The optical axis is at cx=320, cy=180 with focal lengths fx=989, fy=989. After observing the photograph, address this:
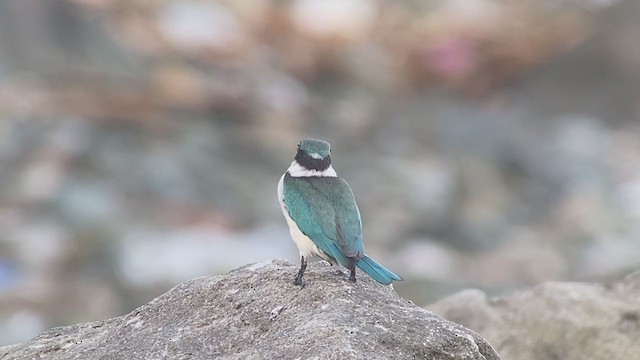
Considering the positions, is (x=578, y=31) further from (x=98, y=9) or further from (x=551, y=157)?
(x=98, y=9)

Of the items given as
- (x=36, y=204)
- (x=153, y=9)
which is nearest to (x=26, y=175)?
(x=36, y=204)

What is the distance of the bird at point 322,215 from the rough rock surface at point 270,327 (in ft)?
0.18

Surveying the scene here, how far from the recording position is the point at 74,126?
8.42m

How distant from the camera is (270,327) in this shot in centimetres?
226

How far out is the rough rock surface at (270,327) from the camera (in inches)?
81.9

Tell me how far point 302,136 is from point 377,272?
6.68 meters

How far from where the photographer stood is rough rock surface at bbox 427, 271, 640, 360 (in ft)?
9.93

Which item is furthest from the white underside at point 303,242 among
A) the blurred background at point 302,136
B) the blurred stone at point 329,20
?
the blurred stone at point 329,20

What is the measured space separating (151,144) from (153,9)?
202cm

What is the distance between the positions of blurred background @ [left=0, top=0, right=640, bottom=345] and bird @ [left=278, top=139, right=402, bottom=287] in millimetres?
4289

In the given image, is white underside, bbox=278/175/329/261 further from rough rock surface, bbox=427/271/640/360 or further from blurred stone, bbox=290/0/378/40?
blurred stone, bbox=290/0/378/40

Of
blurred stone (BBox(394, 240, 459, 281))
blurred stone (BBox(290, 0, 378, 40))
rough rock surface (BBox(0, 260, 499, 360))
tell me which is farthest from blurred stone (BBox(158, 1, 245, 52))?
rough rock surface (BBox(0, 260, 499, 360))

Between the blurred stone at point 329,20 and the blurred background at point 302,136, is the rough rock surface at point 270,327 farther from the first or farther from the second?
the blurred stone at point 329,20

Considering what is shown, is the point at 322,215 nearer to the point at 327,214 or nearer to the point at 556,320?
the point at 327,214
